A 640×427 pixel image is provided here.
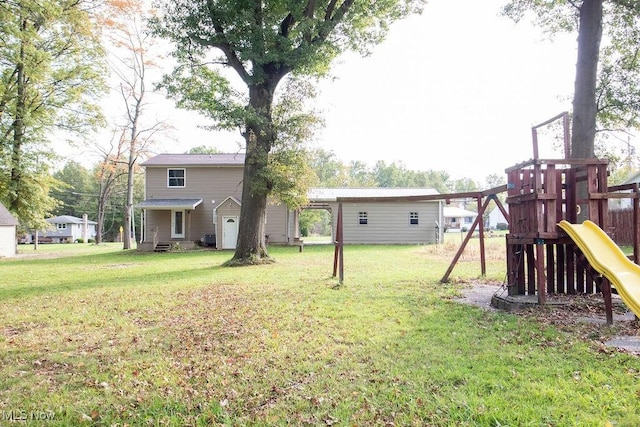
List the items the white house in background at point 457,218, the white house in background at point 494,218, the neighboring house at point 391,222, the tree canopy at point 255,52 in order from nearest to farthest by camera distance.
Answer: the tree canopy at point 255,52
the neighboring house at point 391,222
the white house in background at point 457,218
the white house in background at point 494,218

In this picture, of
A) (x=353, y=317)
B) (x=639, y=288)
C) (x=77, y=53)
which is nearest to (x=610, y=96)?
(x=639, y=288)

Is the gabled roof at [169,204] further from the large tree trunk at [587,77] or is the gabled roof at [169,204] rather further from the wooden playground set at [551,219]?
the large tree trunk at [587,77]

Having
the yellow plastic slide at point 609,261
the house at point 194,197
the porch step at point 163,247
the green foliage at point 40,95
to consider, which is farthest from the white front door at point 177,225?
the yellow plastic slide at point 609,261

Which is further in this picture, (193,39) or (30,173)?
(30,173)

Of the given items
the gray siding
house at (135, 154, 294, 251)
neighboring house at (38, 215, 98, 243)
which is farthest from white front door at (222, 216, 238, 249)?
neighboring house at (38, 215, 98, 243)

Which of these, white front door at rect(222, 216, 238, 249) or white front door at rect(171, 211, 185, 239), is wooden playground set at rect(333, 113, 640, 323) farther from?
white front door at rect(171, 211, 185, 239)

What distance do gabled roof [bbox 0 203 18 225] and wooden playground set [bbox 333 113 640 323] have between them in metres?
24.0

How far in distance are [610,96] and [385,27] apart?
7859 millimetres

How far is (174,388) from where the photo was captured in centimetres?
351

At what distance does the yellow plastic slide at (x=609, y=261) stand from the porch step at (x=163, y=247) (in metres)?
20.3

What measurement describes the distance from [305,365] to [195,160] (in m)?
23.0

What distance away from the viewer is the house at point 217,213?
902 inches

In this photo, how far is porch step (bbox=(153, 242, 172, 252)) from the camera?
22234mm

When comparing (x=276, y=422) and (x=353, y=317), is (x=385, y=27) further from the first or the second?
(x=276, y=422)
